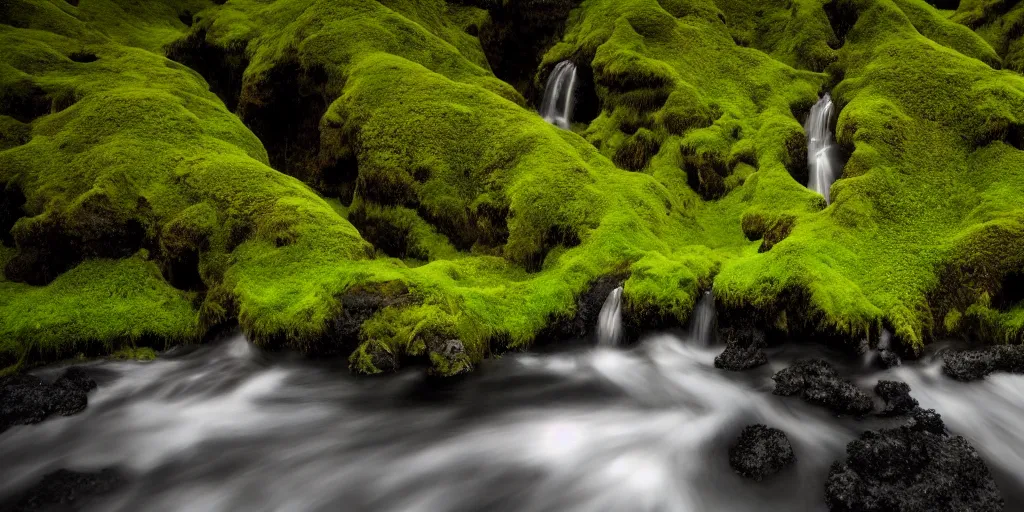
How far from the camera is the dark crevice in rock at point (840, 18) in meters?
19.8

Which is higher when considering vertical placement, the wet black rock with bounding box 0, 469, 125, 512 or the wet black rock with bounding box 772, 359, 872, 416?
the wet black rock with bounding box 772, 359, 872, 416

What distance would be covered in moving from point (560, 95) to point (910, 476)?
17016 millimetres

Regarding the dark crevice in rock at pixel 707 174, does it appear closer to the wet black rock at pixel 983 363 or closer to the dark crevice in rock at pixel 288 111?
the wet black rock at pixel 983 363

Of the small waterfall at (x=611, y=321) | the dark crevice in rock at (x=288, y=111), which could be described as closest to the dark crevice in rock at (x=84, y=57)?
the dark crevice in rock at (x=288, y=111)

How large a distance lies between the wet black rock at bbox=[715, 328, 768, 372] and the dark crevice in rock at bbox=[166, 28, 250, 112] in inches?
758

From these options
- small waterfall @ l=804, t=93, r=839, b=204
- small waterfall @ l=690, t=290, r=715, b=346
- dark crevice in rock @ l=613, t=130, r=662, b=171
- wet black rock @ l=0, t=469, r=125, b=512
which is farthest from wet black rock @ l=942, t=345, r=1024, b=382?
wet black rock @ l=0, t=469, r=125, b=512

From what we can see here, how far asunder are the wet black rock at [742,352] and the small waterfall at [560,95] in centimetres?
1193

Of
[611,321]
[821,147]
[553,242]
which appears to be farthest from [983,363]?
[821,147]

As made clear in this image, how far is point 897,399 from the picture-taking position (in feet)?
25.1

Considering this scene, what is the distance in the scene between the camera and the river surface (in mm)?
6578

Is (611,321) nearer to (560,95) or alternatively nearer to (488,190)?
(488,190)

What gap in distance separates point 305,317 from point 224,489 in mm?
3131

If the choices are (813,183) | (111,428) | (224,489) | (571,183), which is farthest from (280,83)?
(813,183)

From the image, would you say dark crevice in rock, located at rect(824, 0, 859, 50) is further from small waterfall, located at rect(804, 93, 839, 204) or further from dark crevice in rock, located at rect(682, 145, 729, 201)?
dark crevice in rock, located at rect(682, 145, 729, 201)
